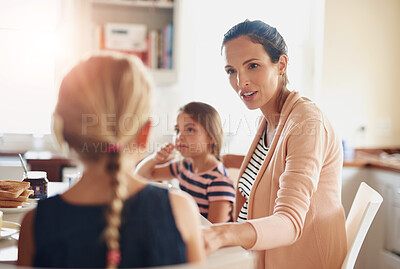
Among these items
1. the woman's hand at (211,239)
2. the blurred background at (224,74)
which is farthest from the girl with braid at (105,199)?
the blurred background at (224,74)

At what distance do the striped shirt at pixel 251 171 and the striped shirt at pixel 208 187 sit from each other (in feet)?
0.57

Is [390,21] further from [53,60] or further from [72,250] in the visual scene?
[72,250]

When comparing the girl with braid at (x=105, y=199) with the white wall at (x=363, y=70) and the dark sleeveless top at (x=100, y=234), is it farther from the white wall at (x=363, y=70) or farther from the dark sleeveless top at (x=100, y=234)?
the white wall at (x=363, y=70)

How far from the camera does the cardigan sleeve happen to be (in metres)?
1.11

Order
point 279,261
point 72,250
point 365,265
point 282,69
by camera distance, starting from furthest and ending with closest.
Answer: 1. point 365,265
2. point 282,69
3. point 279,261
4. point 72,250

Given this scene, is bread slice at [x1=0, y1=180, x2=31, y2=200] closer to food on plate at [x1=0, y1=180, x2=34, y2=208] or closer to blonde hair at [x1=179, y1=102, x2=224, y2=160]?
food on plate at [x1=0, y1=180, x2=34, y2=208]

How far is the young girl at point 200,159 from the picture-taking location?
1926 mm

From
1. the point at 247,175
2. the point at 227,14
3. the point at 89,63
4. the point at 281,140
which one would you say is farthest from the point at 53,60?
the point at 89,63

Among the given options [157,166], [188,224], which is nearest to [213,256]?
[188,224]

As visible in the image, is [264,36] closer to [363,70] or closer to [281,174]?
[281,174]

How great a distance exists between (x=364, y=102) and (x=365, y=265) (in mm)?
1267

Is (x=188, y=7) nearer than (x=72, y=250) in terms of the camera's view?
No

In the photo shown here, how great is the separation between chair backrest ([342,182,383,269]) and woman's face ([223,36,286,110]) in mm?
464

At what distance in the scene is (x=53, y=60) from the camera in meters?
3.52
